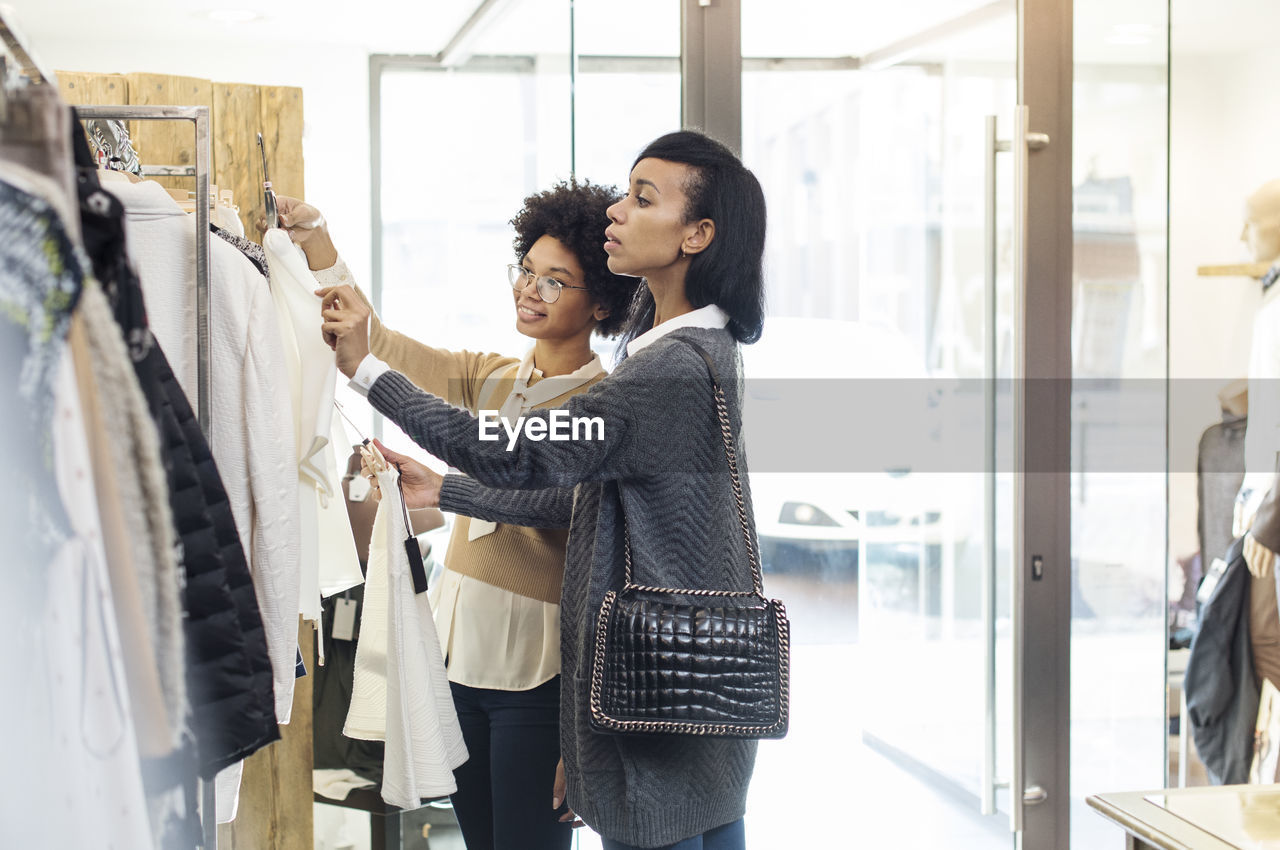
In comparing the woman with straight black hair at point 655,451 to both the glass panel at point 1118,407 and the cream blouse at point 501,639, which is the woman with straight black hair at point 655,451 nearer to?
the cream blouse at point 501,639

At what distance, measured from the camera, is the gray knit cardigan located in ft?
4.55

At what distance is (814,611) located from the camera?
2.35 meters

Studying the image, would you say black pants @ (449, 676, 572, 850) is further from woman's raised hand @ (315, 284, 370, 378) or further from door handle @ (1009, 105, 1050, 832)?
door handle @ (1009, 105, 1050, 832)

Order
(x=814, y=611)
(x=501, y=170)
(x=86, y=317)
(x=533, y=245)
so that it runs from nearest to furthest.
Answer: (x=86, y=317) < (x=533, y=245) < (x=501, y=170) < (x=814, y=611)

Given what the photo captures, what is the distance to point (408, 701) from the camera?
1590 mm

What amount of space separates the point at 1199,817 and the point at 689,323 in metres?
0.87

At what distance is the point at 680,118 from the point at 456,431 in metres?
1.10

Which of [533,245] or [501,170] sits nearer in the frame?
[533,245]

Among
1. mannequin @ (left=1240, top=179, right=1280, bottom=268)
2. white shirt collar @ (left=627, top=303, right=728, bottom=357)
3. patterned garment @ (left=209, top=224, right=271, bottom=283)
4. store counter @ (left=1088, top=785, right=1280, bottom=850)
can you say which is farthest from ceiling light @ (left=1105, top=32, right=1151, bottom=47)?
patterned garment @ (left=209, top=224, right=271, bottom=283)

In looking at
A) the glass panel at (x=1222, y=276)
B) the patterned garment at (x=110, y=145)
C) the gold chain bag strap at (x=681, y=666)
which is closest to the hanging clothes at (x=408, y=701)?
the gold chain bag strap at (x=681, y=666)

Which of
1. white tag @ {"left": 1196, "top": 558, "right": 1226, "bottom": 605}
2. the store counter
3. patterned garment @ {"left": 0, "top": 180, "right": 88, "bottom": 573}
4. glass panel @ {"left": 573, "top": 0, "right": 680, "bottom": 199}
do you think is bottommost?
the store counter

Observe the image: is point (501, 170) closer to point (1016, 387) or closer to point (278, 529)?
point (278, 529)

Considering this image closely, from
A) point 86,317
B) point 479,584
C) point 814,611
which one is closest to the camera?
point 86,317

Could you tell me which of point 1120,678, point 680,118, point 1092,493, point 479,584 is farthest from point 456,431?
point 1120,678
